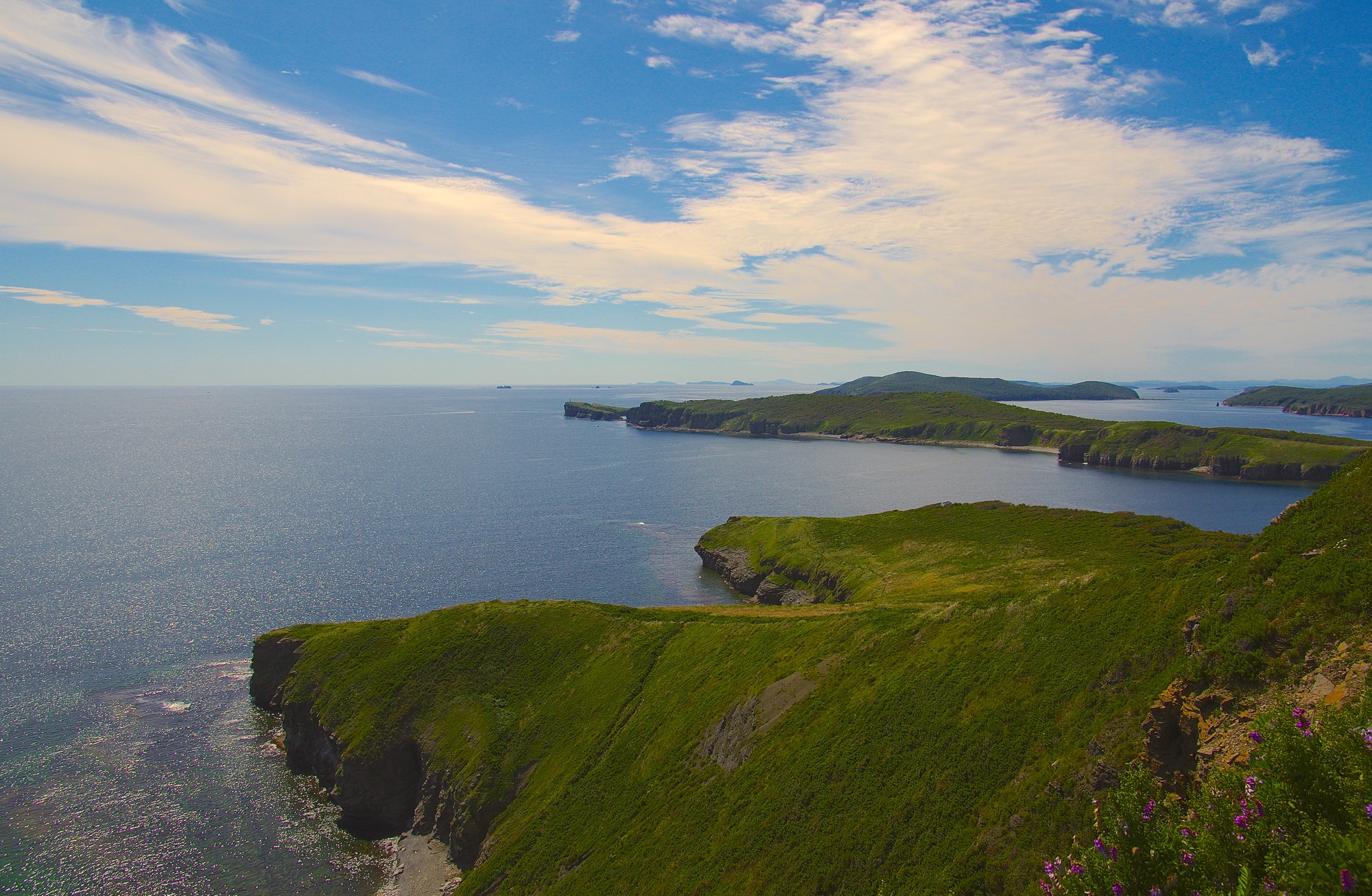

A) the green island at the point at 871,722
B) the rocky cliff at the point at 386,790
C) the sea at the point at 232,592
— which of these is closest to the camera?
the green island at the point at 871,722

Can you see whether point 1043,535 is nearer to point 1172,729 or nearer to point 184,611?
point 1172,729

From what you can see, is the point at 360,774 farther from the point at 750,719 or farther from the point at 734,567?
the point at 734,567

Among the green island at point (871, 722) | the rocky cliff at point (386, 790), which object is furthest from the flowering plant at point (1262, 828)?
the rocky cliff at point (386, 790)

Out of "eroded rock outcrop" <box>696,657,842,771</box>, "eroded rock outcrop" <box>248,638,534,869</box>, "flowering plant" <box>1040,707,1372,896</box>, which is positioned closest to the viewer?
"flowering plant" <box>1040,707,1372,896</box>

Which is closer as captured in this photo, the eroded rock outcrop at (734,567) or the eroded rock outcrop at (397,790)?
the eroded rock outcrop at (397,790)

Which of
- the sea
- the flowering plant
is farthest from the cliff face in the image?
the flowering plant

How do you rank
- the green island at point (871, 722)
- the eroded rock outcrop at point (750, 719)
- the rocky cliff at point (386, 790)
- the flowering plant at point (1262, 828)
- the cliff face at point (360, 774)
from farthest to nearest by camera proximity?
the cliff face at point (360, 774) < the rocky cliff at point (386, 790) < the eroded rock outcrop at point (750, 719) < the green island at point (871, 722) < the flowering plant at point (1262, 828)

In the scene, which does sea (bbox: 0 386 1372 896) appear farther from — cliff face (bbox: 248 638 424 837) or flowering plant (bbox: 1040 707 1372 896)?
flowering plant (bbox: 1040 707 1372 896)

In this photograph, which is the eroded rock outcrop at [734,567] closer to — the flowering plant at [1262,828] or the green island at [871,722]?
the green island at [871,722]

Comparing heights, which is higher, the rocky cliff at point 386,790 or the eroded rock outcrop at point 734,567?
the eroded rock outcrop at point 734,567
